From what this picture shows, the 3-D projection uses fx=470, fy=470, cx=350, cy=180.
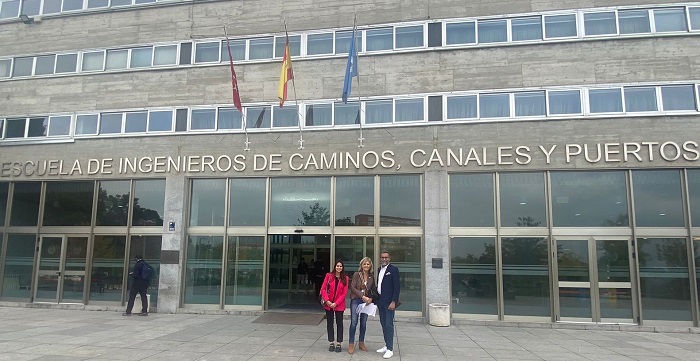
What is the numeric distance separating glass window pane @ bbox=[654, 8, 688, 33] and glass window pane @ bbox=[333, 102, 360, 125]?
29.0 ft

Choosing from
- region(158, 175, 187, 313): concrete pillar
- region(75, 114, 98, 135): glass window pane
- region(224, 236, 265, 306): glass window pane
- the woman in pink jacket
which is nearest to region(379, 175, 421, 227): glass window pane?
region(224, 236, 265, 306): glass window pane

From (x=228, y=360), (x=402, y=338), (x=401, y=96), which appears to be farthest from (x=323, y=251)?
(x=228, y=360)

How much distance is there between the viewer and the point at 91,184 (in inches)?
625

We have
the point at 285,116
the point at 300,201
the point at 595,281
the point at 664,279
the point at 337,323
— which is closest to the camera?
the point at 337,323

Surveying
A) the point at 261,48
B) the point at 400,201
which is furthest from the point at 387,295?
the point at 261,48

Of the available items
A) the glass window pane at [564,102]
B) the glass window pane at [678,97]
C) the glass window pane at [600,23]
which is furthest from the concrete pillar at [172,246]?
the glass window pane at [678,97]

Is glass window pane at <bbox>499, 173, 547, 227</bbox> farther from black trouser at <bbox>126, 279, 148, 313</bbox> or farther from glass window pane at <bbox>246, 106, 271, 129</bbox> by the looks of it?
black trouser at <bbox>126, 279, 148, 313</bbox>

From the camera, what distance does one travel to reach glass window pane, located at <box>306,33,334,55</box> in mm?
14953

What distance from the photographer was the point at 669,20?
13352 mm

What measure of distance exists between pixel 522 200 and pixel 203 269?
9.86 metres

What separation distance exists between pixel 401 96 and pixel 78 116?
1109cm

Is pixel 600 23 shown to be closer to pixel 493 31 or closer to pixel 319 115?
pixel 493 31

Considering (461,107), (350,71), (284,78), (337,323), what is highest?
(350,71)

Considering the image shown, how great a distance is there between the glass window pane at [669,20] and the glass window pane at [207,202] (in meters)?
13.7
